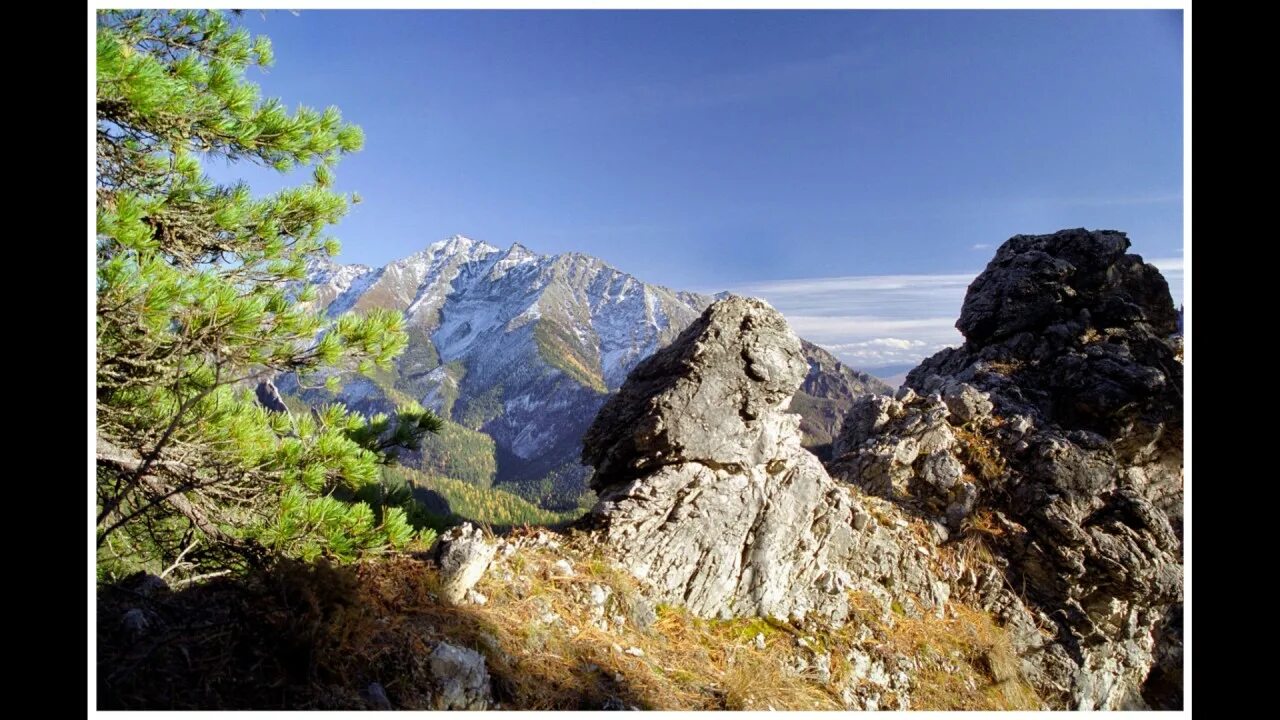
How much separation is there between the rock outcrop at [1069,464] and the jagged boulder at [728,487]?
172 centimetres

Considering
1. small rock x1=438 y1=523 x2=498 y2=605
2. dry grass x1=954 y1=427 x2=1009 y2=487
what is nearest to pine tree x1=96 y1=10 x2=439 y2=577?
small rock x1=438 y1=523 x2=498 y2=605

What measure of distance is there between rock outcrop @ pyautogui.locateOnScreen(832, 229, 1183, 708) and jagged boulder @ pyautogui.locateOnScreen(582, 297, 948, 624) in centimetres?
172

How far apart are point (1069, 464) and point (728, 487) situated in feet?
18.3

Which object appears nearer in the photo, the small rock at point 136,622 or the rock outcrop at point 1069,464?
the small rock at point 136,622

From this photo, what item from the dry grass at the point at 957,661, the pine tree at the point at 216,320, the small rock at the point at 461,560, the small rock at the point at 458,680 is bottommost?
the dry grass at the point at 957,661

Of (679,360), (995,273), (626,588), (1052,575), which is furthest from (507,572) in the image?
(995,273)

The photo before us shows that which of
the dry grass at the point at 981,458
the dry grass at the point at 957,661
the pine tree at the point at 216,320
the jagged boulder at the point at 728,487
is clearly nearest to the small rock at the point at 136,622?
the pine tree at the point at 216,320

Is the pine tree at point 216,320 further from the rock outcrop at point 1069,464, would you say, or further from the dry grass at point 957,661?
the rock outcrop at point 1069,464

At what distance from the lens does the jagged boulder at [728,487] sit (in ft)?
20.5

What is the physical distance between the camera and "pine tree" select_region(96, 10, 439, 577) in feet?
14.8

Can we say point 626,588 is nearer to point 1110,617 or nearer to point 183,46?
point 183,46
